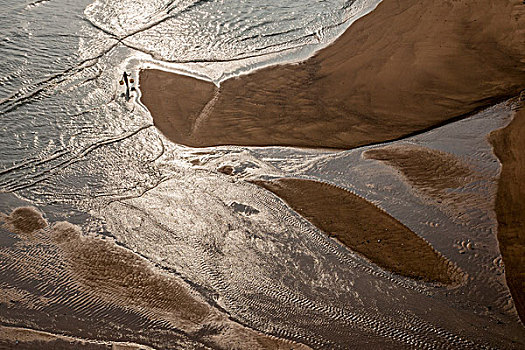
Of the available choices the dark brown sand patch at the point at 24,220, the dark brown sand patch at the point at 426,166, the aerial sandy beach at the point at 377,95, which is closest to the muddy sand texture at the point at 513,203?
the aerial sandy beach at the point at 377,95

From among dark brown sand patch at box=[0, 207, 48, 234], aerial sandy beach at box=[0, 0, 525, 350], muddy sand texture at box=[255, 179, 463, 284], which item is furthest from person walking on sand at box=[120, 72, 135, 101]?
muddy sand texture at box=[255, 179, 463, 284]

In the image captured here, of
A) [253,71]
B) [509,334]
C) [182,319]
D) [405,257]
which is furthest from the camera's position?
[253,71]

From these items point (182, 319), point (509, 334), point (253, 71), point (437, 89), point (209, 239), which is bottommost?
point (509, 334)

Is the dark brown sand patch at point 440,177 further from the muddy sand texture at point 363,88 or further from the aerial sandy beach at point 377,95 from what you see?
the muddy sand texture at point 363,88

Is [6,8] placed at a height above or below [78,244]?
above

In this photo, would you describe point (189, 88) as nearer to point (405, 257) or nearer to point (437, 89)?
point (437, 89)

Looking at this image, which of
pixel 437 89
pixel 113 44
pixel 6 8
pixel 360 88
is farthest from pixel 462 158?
pixel 6 8
